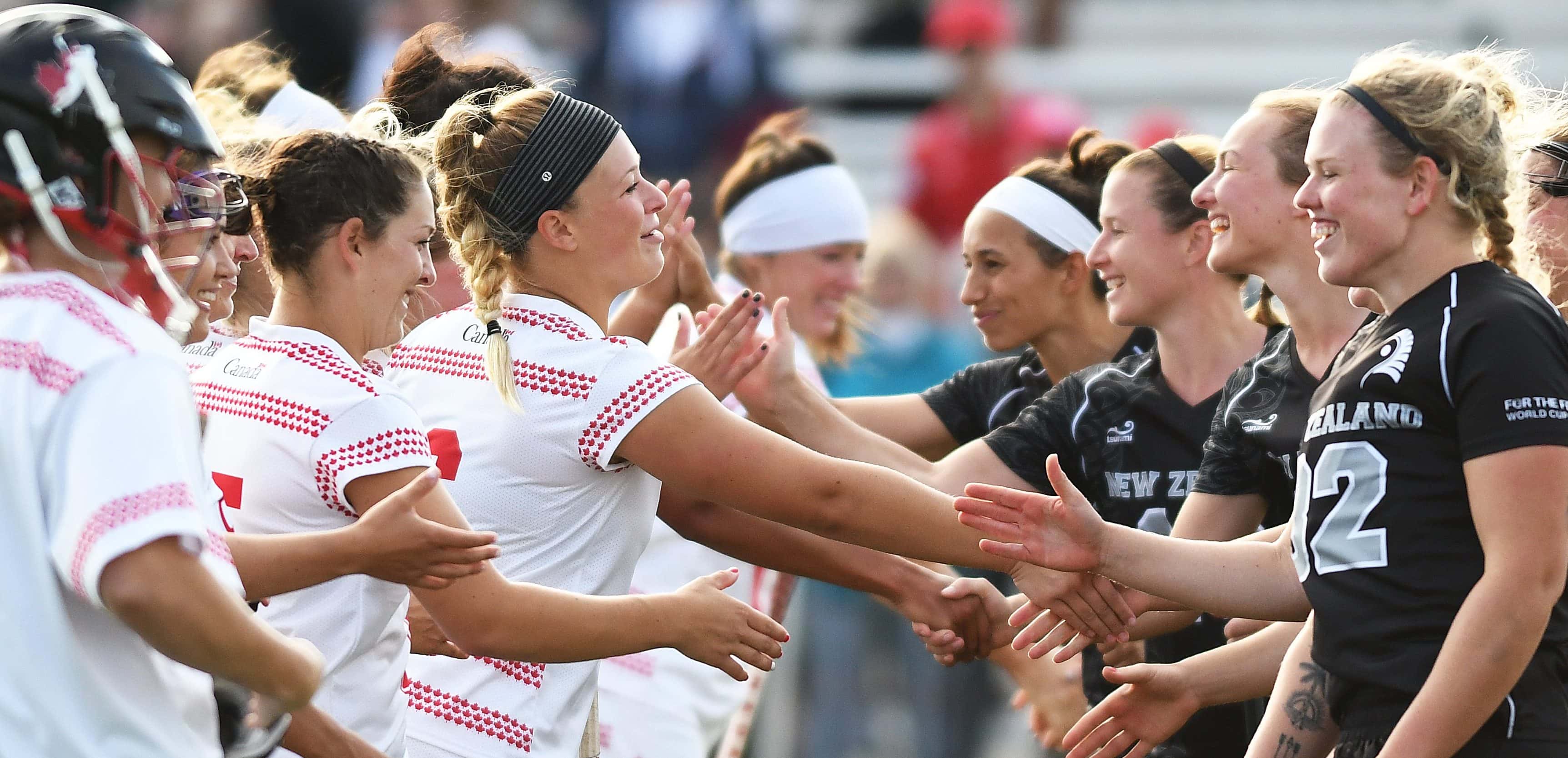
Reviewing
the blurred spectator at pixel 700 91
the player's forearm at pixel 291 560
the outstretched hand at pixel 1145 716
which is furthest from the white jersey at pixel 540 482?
the blurred spectator at pixel 700 91

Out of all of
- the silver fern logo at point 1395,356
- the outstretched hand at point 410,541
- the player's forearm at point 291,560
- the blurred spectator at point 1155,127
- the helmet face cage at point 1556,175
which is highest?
the helmet face cage at point 1556,175

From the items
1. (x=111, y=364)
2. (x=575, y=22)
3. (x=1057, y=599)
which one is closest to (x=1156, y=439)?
(x=1057, y=599)

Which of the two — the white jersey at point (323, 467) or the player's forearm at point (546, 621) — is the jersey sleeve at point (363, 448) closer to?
the white jersey at point (323, 467)

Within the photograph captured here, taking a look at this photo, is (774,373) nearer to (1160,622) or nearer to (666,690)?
(666,690)

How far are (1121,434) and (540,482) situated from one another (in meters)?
1.61

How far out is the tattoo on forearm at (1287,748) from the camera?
3.17 m

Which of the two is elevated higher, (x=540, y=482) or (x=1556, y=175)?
(x=1556, y=175)

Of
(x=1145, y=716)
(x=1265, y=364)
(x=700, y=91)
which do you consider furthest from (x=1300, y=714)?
(x=700, y=91)

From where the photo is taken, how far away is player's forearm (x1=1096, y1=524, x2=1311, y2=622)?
3295 millimetres

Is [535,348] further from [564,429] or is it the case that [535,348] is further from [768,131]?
[768,131]

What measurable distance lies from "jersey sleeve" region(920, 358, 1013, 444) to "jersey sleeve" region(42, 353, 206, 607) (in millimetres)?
3224

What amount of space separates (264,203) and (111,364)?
121 centimetres

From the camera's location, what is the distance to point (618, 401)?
3186mm

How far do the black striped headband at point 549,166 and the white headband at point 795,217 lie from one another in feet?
8.61
